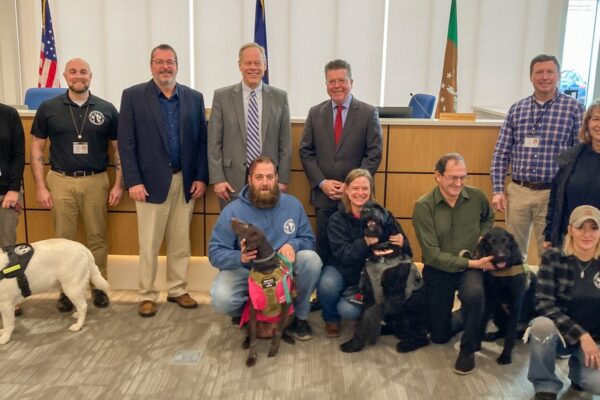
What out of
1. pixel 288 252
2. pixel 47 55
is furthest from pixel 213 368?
pixel 47 55

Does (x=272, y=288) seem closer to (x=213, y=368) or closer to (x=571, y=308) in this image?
(x=213, y=368)

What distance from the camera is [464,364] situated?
8.38ft

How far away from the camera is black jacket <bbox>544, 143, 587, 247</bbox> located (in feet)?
8.51

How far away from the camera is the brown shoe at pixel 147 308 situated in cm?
319

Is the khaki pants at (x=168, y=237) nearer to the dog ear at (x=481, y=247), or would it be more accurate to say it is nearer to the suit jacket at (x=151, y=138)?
the suit jacket at (x=151, y=138)

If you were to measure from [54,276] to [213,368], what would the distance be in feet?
3.56

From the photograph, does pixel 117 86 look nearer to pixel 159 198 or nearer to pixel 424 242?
pixel 159 198

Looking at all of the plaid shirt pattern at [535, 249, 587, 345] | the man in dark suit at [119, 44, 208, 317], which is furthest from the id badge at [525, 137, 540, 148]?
the man in dark suit at [119, 44, 208, 317]

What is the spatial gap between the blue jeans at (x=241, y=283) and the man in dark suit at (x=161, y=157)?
600mm

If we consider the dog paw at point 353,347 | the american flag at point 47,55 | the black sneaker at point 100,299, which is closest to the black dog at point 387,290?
the dog paw at point 353,347

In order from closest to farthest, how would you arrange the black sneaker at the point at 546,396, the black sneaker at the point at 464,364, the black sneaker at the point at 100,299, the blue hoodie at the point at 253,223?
1. the black sneaker at the point at 546,396
2. the black sneaker at the point at 464,364
3. the blue hoodie at the point at 253,223
4. the black sneaker at the point at 100,299

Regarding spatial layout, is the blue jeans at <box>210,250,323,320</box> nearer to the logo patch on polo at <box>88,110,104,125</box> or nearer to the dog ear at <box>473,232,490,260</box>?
the dog ear at <box>473,232,490,260</box>

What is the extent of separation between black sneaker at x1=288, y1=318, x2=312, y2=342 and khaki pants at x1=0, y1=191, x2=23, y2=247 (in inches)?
69.9

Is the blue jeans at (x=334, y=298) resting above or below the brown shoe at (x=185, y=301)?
above
